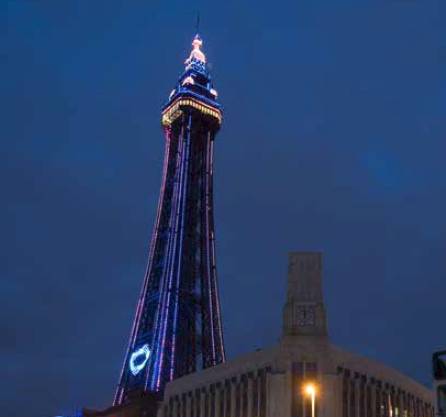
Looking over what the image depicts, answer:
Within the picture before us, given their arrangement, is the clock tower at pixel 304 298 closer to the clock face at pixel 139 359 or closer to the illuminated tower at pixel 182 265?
the illuminated tower at pixel 182 265

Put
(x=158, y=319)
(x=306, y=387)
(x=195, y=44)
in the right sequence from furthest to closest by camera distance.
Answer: (x=195, y=44)
(x=158, y=319)
(x=306, y=387)

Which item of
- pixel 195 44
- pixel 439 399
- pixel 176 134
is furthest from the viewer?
pixel 195 44

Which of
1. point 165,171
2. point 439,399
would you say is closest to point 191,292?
point 165,171

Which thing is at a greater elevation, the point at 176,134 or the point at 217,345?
the point at 176,134

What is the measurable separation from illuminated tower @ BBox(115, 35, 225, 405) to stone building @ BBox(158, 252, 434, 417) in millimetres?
42653

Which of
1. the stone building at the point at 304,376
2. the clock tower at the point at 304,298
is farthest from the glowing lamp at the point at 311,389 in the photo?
the clock tower at the point at 304,298

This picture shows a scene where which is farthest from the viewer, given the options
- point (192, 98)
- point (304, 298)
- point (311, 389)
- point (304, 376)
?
point (192, 98)

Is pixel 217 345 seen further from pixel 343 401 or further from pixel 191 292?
pixel 343 401

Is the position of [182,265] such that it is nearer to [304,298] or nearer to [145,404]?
[145,404]

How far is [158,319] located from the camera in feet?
431

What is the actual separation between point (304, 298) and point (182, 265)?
64.5 metres

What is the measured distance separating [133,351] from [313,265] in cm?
6638

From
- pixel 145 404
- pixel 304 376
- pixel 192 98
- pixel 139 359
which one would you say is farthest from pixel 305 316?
pixel 192 98

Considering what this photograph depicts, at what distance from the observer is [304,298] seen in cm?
7531
